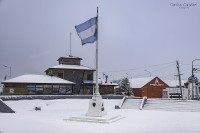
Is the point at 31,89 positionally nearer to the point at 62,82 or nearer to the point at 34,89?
the point at 34,89

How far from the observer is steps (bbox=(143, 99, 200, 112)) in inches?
1083

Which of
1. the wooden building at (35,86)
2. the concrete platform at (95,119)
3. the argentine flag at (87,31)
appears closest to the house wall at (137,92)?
the wooden building at (35,86)

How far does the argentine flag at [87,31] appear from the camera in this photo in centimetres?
1882

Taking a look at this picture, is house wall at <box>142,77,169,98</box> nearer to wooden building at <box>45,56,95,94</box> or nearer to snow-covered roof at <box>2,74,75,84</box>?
wooden building at <box>45,56,95,94</box>

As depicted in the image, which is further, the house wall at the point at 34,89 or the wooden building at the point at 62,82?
the wooden building at the point at 62,82

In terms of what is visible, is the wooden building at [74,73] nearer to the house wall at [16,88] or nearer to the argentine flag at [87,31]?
the house wall at [16,88]

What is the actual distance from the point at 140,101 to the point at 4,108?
16.0 meters

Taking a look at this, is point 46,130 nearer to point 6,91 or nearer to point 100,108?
point 100,108

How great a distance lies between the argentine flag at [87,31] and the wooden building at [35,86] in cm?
2272

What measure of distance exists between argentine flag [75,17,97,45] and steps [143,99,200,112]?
13533 mm

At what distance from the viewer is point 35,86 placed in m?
40.1

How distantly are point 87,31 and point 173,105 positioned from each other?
15.8 meters

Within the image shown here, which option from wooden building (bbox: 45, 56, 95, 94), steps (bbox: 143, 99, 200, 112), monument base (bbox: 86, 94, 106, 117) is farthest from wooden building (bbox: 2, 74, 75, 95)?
monument base (bbox: 86, 94, 106, 117)

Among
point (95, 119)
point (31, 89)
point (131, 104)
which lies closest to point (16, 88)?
point (31, 89)
